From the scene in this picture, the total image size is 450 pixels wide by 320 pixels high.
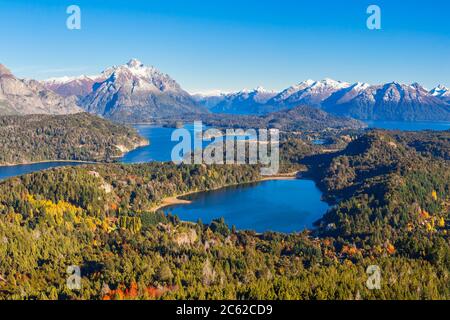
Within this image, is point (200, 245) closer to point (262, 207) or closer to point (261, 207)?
point (261, 207)

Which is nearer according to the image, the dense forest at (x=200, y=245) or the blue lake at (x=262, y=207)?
the dense forest at (x=200, y=245)
